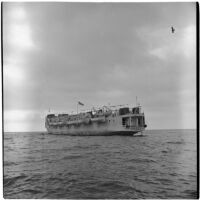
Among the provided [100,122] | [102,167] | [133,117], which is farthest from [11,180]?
[133,117]

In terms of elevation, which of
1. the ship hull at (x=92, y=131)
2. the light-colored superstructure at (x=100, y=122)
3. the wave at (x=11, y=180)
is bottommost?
the wave at (x=11, y=180)

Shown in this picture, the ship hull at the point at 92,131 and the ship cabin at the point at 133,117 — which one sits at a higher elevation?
the ship cabin at the point at 133,117

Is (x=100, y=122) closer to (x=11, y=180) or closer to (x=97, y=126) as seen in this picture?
(x=97, y=126)

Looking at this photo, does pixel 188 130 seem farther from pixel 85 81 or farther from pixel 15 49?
pixel 15 49

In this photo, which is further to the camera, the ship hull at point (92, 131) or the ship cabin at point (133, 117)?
the ship hull at point (92, 131)

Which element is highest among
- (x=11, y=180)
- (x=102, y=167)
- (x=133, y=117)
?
(x=133, y=117)

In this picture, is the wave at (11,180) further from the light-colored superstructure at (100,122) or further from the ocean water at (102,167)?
the light-colored superstructure at (100,122)

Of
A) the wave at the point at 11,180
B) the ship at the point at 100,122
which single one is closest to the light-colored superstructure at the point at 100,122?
the ship at the point at 100,122

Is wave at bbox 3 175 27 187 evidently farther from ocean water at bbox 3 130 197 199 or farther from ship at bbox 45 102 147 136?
ship at bbox 45 102 147 136
